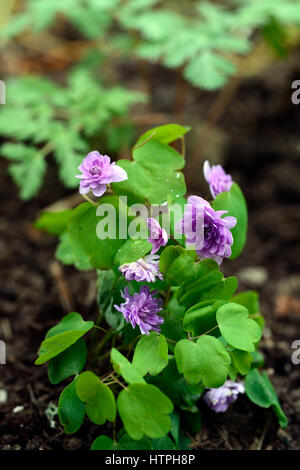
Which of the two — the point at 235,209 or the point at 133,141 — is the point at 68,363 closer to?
the point at 235,209

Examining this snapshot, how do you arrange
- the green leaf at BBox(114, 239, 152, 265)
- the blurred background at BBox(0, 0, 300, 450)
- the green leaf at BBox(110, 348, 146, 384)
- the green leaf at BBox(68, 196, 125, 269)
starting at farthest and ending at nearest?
the blurred background at BBox(0, 0, 300, 450) < the green leaf at BBox(68, 196, 125, 269) < the green leaf at BBox(114, 239, 152, 265) < the green leaf at BBox(110, 348, 146, 384)

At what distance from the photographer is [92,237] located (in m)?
1.24

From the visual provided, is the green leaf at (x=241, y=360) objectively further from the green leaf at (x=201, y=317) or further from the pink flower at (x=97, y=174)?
the pink flower at (x=97, y=174)

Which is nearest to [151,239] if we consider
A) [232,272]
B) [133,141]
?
[232,272]

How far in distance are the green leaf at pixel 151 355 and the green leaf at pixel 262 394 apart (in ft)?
1.36

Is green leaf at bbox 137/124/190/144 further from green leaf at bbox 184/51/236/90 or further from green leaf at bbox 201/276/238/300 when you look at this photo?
green leaf at bbox 184/51/236/90

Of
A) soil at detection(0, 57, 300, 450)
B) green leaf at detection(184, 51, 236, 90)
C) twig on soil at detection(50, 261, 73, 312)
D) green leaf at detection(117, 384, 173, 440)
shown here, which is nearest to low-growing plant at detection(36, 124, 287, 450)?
green leaf at detection(117, 384, 173, 440)

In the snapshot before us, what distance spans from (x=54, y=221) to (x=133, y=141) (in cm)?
110

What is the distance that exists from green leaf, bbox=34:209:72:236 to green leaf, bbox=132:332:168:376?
52cm

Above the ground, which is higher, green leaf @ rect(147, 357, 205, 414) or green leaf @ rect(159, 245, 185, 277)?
green leaf @ rect(159, 245, 185, 277)

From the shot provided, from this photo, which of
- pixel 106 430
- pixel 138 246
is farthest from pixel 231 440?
pixel 138 246

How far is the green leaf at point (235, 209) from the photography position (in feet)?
Answer: 4.11

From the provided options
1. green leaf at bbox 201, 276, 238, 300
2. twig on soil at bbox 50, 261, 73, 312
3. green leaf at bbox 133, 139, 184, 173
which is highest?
green leaf at bbox 133, 139, 184, 173

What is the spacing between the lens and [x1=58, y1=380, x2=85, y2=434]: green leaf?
1140 mm
